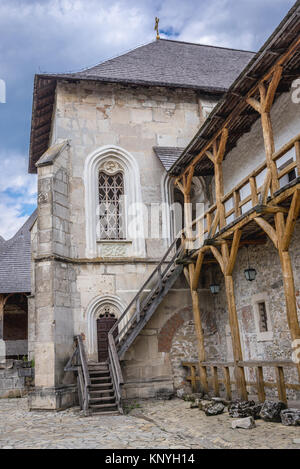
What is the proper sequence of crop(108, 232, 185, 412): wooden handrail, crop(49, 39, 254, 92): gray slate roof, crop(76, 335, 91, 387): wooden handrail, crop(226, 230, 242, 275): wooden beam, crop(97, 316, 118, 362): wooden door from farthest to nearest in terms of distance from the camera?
1. crop(49, 39, 254, 92): gray slate roof
2. crop(97, 316, 118, 362): wooden door
3. crop(108, 232, 185, 412): wooden handrail
4. crop(76, 335, 91, 387): wooden handrail
5. crop(226, 230, 242, 275): wooden beam

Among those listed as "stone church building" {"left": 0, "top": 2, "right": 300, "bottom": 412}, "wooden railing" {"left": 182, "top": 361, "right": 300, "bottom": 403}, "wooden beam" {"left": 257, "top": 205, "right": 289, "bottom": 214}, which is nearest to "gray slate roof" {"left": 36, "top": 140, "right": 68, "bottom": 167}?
"stone church building" {"left": 0, "top": 2, "right": 300, "bottom": 412}

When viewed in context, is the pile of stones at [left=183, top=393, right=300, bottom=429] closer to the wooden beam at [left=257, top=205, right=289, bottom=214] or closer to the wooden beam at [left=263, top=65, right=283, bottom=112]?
the wooden beam at [left=257, top=205, right=289, bottom=214]

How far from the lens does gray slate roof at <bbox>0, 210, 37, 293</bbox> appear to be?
20500 mm

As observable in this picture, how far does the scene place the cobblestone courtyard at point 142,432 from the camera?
6584mm

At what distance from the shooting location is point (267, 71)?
27.0 ft

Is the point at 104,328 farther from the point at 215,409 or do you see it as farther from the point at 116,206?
the point at 215,409

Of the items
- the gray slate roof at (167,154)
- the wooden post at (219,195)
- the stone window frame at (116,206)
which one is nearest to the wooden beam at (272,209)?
the wooden post at (219,195)

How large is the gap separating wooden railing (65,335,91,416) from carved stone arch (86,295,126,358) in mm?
476

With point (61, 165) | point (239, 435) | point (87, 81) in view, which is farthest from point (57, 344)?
point (87, 81)

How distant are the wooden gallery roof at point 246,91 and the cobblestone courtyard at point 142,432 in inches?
236

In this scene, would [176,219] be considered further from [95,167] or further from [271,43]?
[271,43]

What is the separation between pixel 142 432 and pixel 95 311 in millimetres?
5481

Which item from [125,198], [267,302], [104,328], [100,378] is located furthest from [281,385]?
[125,198]

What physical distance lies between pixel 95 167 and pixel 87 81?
2728mm
